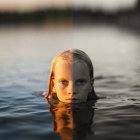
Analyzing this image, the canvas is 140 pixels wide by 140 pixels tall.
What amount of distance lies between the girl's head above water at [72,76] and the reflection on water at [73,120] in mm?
199

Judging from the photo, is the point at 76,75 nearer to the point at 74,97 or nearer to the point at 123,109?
the point at 74,97

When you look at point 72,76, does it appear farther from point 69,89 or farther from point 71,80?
point 69,89

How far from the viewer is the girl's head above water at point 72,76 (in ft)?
27.8

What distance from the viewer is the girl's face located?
8.44 meters

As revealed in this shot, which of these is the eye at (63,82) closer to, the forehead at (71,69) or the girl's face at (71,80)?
the girl's face at (71,80)

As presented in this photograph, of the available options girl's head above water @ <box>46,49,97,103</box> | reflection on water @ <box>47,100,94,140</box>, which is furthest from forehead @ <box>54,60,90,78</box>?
reflection on water @ <box>47,100,94,140</box>

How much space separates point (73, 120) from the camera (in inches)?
311

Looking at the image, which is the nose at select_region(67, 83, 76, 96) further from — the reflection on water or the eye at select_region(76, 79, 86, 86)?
the reflection on water

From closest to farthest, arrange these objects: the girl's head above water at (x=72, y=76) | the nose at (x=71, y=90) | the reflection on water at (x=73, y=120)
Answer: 1. the reflection on water at (x=73, y=120)
2. the nose at (x=71, y=90)
3. the girl's head above water at (x=72, y=76)

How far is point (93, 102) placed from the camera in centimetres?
972

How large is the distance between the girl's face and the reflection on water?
0.72ft

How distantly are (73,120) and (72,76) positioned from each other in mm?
944

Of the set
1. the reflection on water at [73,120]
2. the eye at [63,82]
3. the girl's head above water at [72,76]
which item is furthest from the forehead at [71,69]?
the reflection on water at [73,120]

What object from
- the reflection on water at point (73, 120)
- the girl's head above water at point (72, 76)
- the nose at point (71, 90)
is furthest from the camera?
the girl's head above water at point (72, 76)
